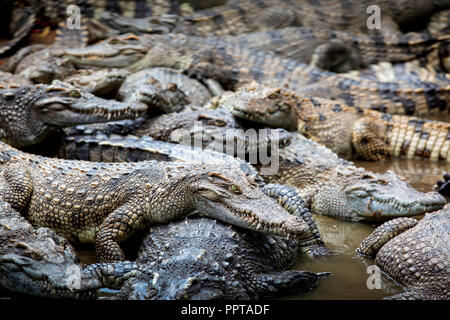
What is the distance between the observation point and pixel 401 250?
3.32 metres

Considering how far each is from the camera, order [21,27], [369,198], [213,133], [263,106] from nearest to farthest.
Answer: [369,198] < [213,133] < [263,106] < [21,27]

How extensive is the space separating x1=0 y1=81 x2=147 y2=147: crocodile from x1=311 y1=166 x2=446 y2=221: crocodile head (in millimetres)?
1643

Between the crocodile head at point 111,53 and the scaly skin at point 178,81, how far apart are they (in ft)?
1.13

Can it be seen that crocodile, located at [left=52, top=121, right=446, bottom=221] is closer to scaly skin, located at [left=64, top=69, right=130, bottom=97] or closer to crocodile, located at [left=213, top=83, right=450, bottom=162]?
crocodile, located at [left=213, top=83, right=450, bottom=162]

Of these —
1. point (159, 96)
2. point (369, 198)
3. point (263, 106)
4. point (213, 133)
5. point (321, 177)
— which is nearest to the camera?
point (369, 198)

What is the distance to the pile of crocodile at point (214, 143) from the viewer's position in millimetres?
3104

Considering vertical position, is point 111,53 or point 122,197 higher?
point 111,53

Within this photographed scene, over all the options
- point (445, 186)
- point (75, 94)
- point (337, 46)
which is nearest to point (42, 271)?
point (75, 94)

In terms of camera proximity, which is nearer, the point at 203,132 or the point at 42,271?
the point at 42,271

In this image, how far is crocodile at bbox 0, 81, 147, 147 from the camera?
14.5ft

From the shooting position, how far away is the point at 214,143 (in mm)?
4828

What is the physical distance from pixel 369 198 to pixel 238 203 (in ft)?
4.87

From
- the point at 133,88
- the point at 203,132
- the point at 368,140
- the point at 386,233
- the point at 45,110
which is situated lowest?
the point at 368,140

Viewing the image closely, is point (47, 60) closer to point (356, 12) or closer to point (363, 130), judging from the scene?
point (363, 130)
